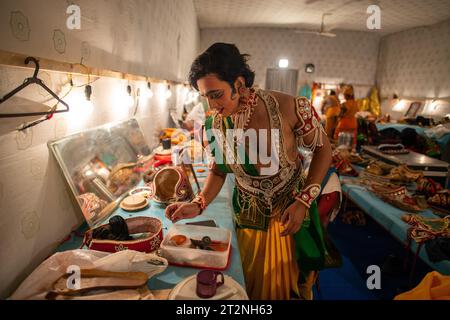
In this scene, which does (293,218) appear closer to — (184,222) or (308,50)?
(184,222)

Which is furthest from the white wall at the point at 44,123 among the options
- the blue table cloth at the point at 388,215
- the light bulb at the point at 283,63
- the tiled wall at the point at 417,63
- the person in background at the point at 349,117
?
the tiled wall at the point at 417,63

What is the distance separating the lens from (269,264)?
5.23 ft

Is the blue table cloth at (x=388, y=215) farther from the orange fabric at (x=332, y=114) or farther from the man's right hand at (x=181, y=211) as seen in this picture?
the orange fabric at (x=332, y=114)

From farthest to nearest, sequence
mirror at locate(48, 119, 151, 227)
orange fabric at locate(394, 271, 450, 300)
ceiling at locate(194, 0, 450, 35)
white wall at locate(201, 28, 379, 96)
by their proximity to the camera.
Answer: white wall at locate(201, 28, 379, 96), ceiling at locate(194, 0, 450, 35), mirror at locate(48, 119, 151, 227), orange fabric at locate(394, 271, 450, 300)

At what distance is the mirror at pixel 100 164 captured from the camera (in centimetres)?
147

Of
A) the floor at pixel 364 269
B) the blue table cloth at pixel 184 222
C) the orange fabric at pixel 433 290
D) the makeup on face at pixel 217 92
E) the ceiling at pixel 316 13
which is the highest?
the ceiling at pixel 316 13

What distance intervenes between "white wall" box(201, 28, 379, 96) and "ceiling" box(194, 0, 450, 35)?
499mm

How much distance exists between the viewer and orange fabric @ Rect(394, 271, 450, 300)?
1191 millimetres

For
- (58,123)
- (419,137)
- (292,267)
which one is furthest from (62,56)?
(419,137)

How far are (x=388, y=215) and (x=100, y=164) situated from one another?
262 cm

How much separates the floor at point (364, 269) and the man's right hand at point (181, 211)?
1.58m

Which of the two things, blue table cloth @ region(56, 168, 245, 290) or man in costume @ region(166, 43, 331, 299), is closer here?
blue table cloth @ region(56, 168, 245, 290)

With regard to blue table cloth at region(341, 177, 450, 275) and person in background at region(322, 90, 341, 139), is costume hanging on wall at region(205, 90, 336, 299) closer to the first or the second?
blue table cloth at region(341, 177, 450, 275)

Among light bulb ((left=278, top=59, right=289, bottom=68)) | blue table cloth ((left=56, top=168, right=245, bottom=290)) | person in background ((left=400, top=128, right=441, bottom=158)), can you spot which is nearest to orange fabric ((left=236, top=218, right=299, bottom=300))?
blue table cloth ((left=56, top=168, right=245, bottom=290))
